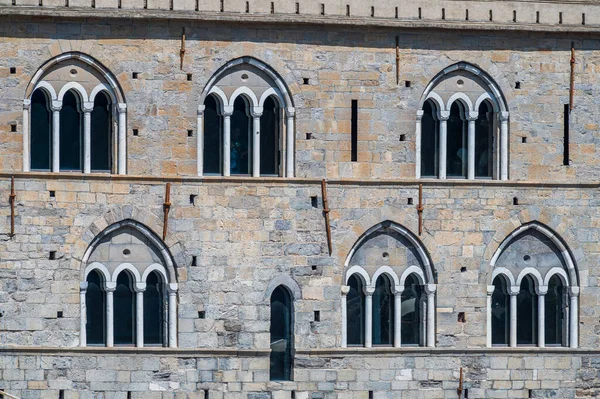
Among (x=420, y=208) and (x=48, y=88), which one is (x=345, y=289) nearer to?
(x=420, y=208)

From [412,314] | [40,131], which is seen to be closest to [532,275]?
[412,314]

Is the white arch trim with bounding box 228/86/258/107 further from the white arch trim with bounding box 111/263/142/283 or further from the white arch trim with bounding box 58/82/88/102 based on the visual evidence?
the white arch trim with bounding box 111/263/142/283

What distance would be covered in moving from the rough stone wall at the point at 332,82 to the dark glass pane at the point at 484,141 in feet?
1.46

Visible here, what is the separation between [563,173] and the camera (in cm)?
4175

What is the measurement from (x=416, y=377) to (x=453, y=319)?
4.51 feet

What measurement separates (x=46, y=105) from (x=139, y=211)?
270 cm

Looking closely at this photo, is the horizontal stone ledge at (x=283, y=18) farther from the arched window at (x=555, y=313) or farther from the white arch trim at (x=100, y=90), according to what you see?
the arched window at (x=555, y=313)

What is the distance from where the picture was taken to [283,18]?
40.4m

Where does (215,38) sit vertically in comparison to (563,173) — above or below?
above

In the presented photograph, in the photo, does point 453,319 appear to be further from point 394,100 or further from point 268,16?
point 268,16

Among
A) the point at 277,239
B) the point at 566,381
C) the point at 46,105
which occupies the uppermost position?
the point at 46,105

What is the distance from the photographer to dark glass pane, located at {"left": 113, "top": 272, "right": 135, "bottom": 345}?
40031 mm

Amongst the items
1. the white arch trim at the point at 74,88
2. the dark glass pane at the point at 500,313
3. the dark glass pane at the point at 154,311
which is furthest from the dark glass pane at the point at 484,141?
the white arch trim at the point at 74,88

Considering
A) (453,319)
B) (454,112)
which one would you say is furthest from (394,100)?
(453,319)
